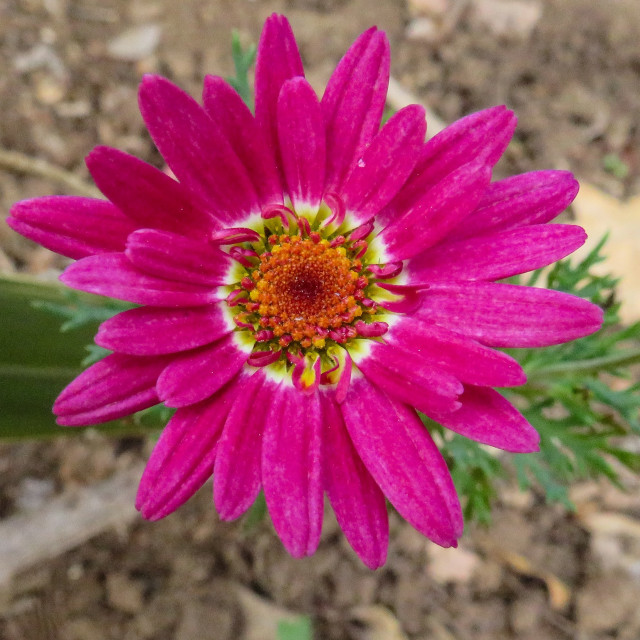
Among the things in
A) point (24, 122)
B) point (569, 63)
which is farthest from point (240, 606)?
point (569, 63)

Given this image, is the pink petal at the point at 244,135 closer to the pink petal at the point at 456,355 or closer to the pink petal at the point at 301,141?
the pink petal at the point at 301,141

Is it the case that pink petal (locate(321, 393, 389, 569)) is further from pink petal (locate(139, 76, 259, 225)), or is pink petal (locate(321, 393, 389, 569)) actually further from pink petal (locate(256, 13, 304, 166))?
pink petal (locate(256, 13, 304, 166))

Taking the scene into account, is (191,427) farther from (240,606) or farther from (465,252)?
(240,606)

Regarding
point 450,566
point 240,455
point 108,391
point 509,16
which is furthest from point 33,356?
point 509,16

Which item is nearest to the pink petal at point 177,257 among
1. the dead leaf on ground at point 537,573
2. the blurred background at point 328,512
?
the blurred background at point 328,512

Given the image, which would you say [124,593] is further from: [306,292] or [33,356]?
[306,292]
